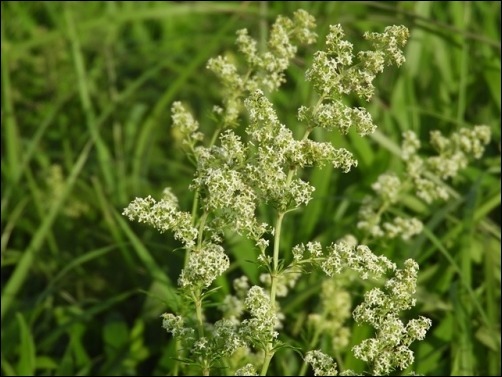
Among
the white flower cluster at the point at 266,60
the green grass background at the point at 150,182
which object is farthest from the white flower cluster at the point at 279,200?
the green grass background at the point at 150,182

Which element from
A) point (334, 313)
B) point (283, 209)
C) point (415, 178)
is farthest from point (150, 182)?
point (283, 209)

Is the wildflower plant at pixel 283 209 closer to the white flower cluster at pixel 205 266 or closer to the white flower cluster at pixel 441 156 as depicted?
the white flower cluster at pixel 205 266

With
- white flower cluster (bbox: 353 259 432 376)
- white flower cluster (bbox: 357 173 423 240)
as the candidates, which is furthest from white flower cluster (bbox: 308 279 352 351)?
white flower cluster (bbox: 353 259 432 376)

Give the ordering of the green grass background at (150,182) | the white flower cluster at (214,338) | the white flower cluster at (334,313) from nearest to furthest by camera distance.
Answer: the white flower cluster at (214,338), the white flower cluster at (334,313), the green grass background at (150,182)

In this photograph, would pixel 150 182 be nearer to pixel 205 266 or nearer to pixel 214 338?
pixel 214 338

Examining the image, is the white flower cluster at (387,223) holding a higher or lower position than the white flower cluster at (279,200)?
higher

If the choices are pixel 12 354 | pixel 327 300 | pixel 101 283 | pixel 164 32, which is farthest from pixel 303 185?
pixel 164 32
